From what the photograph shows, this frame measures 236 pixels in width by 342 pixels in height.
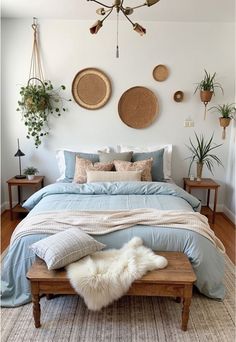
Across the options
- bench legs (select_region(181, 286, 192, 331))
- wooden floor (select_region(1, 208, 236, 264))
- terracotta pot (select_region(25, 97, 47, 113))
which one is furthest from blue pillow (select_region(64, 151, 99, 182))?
bench legs (select_region(181, 286, 192, 331))

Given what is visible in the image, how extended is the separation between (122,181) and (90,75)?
164cm

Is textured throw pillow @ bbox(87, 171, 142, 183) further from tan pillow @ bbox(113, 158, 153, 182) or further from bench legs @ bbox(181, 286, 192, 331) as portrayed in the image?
bench legs @ bbox(181, 286, 192, 331)

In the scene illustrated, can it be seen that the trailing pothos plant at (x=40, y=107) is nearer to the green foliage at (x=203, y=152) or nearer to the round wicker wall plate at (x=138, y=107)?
the round wicker wall plate at (x=138, y=107)

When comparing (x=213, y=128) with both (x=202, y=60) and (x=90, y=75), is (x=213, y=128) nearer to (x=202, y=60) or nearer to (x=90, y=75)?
(x=202, y=60)

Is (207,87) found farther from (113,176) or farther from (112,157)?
(113,176)

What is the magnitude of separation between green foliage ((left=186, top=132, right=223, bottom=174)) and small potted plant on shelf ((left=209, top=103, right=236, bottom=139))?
236 mm

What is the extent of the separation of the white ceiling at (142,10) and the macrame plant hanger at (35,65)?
0.23m

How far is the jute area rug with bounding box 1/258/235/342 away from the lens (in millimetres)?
1809

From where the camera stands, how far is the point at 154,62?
12.3ft

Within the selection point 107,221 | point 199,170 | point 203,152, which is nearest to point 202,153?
point 203,152

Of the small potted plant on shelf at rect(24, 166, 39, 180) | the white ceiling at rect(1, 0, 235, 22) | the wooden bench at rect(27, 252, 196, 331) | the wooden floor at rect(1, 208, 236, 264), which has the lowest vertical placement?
the wooden floor at rect(1, 208, 236, 264)

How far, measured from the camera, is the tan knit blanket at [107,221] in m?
2.10

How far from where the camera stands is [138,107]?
12.6 ft

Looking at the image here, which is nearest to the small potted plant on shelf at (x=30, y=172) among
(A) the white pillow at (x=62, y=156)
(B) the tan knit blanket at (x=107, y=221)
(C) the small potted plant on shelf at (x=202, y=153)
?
(A) the white pillow at (x=62, y=156)
